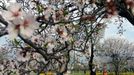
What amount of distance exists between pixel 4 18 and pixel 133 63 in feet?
290

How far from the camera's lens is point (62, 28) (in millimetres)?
5109

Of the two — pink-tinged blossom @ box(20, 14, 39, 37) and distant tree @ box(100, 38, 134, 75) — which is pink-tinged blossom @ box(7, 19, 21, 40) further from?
distant tree @ box(100, 38, 134, 75)

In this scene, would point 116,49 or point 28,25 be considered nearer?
point 28,25

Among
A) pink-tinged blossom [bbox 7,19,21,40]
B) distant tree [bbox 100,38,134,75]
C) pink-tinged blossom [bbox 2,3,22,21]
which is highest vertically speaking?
distant tree [bbox 100,38,134,75]

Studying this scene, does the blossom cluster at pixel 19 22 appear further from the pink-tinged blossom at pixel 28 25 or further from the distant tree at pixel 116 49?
the distant tree at pixel 116 49

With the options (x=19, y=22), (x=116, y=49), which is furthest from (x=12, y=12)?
(x=116, y=49)

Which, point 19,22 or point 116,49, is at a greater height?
point 116,49

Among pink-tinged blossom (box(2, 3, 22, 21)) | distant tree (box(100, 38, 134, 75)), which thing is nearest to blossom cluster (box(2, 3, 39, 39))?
pink-tinged blossom (box(2, 3, 22, 21))

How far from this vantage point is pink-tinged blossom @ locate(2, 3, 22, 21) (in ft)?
9.42

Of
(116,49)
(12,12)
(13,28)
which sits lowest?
(13,28)

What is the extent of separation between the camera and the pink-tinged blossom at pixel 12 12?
2.87m

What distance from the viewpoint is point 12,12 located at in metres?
2.91

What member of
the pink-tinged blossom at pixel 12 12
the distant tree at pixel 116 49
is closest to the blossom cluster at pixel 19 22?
the pink-tinged blossom at pixel 12 12

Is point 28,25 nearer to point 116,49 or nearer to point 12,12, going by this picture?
point 12,12
